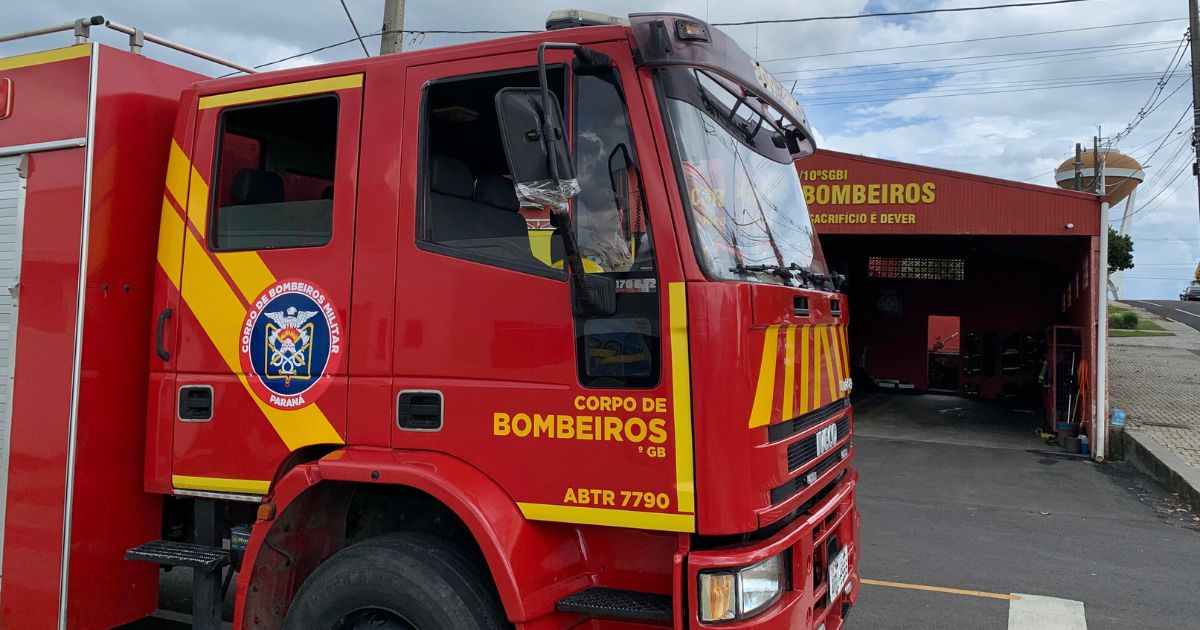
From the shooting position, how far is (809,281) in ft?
11.1

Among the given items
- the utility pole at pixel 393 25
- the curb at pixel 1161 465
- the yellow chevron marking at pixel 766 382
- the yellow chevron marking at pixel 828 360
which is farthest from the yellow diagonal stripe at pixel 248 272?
the curb at pixel 1161 465

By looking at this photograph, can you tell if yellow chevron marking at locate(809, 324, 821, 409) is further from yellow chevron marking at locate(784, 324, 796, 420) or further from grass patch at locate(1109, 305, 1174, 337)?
grass patch at locate(1109, 305, 1174, 337)

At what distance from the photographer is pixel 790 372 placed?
9.57 ft

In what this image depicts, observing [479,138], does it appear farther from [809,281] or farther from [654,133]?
[809,281]

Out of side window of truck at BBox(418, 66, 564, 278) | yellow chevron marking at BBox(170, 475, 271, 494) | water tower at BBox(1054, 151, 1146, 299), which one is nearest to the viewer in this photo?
side window of truck at BBox(418, 66, 564, 278)

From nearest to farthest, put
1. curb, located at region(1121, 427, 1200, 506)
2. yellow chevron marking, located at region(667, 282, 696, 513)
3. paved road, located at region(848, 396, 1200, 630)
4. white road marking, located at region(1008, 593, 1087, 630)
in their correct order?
yellow chevron marking, located at region(667, 282, 696, 513)
white road marking, located at region(1008, 593, 1087, 630)
paved road, located at region(848, 396, 1200, 630)
curb, located at region(1121, 427, 1200, 506)

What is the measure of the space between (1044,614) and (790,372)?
3473 millimetres

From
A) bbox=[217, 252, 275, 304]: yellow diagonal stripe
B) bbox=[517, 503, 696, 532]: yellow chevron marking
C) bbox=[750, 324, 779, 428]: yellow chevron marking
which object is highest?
bbox=[217, 252, 275, 304]: yellow diagonal stripe

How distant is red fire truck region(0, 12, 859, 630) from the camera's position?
2670mm

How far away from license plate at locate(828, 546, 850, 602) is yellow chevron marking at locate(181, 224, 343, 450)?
198cm

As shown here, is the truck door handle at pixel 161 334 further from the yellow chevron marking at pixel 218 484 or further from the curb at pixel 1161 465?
the curb at pixel 1161 465

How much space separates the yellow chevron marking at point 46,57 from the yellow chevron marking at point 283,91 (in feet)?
1.74

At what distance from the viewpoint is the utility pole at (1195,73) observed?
2019 cm

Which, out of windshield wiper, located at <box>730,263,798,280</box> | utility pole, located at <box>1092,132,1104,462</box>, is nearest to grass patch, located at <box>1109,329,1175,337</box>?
utility pole, located at <box>1092,132,1104,462</box>
